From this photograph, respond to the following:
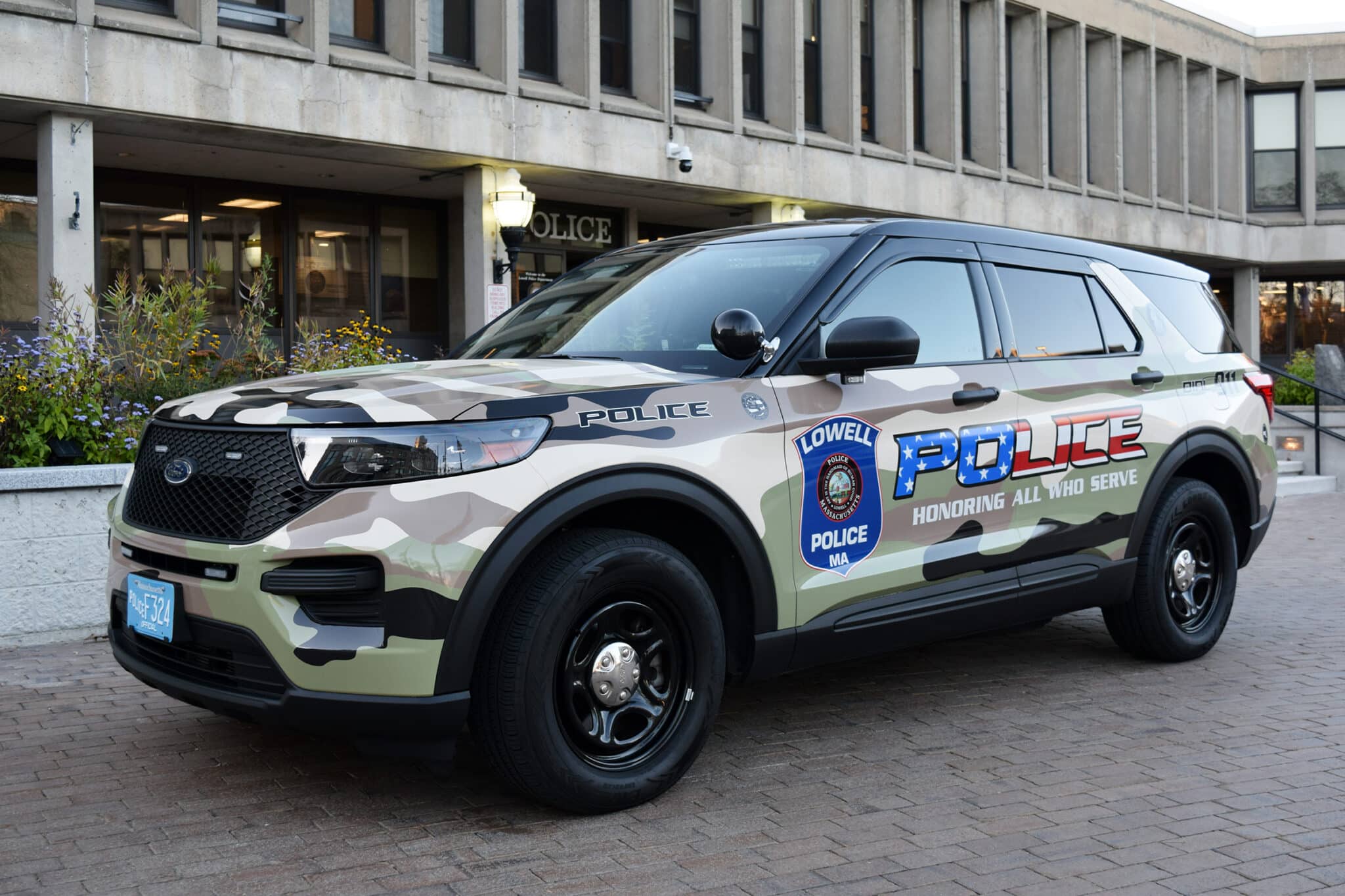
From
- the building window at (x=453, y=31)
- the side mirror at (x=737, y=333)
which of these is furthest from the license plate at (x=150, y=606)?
the building window at (x=453, y=31)

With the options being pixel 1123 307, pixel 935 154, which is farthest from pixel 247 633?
pixel 935 154

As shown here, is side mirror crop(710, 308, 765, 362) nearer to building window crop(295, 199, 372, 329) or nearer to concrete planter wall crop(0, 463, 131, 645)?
Result: concrete planter wall crop(0, 463, 131, 645)

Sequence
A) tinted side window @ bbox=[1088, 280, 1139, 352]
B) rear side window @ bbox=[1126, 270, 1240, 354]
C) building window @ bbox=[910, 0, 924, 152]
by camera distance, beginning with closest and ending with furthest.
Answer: tinted side window @ bbox=[1088, 280, 1139, 352] < rear side window @ bbox=[1126, 270, 1240, 354] < building window @ bbox=[910, 0, 924, 152]

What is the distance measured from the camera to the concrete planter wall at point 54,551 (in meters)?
7.00

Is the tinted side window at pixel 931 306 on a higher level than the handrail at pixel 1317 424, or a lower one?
higher

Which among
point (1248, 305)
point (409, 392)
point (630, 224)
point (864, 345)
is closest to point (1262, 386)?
point (864, 345)

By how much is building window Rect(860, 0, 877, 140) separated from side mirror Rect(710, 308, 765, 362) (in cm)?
2059

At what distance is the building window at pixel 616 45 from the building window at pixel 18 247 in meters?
8.17

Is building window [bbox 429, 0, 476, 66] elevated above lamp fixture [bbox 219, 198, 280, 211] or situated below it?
above

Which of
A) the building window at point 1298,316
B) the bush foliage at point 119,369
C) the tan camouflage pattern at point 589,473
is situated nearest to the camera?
the tan camouflage pattern at point 589,473

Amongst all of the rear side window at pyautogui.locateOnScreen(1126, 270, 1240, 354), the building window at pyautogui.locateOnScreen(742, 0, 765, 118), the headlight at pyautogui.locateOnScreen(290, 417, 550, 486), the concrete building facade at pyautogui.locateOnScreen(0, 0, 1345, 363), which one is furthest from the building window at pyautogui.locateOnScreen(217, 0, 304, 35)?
the headlight at pyautogui.locateOnScreen(290, 417, 550, 486)

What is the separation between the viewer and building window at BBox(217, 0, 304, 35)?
1588 cm

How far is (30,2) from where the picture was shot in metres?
13.8

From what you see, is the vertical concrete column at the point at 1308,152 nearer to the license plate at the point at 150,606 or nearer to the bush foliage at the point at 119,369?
the bush foliage at the point at 119,369
